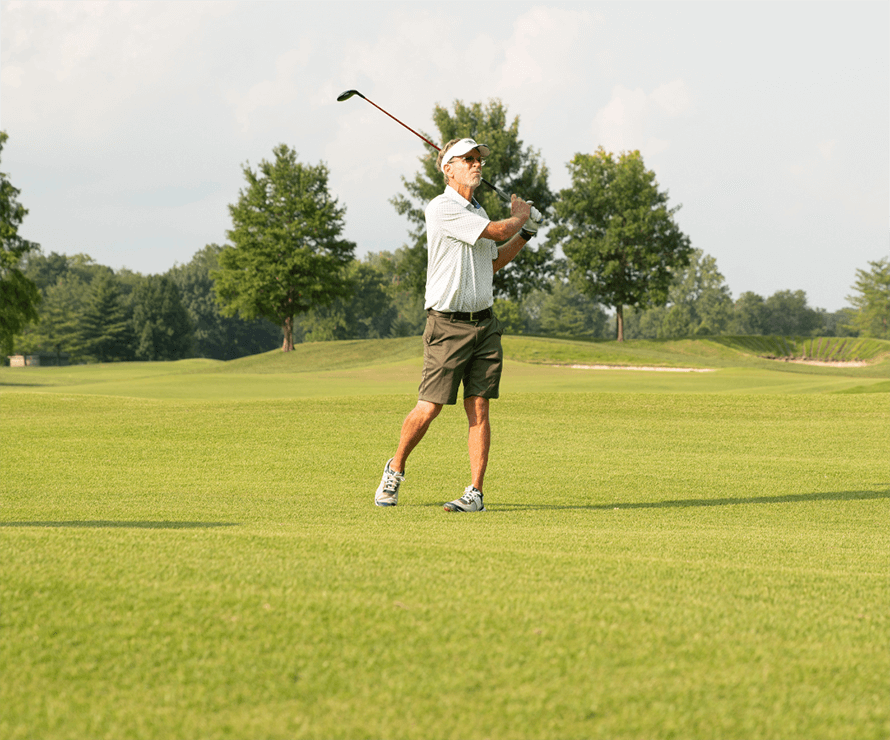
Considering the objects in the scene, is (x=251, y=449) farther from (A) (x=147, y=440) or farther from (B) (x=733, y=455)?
(B) (x=733, y=455)

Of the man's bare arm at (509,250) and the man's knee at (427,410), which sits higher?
the man's bare arm at (509,250)

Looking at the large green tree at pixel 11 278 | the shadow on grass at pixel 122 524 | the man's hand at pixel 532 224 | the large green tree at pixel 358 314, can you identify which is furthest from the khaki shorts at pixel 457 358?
the large green tree at pixel 358 314

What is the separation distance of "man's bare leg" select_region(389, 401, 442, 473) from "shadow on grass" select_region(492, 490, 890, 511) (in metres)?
0.75

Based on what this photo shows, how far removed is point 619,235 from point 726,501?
51964mm

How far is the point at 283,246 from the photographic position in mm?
50344

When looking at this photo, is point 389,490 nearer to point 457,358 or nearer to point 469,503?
point 469,503

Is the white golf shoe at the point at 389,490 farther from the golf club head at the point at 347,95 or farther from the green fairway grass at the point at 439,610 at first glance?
the golf club head at the point at 347,95

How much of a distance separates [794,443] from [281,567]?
28.7ft

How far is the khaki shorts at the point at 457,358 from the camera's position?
5926 mm

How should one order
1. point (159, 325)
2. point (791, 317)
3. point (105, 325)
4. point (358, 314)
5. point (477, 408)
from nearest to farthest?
point (477, 408) → point (105, 325) → point (159, 325) → point (358, 314) → point (791, 317)

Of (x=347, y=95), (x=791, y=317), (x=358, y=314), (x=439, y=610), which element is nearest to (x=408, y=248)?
(x=358, y=314)

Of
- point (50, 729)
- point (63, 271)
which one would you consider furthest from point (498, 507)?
point (63, 271)

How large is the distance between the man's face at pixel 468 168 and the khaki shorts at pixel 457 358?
3.27ft

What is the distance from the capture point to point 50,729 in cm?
182
